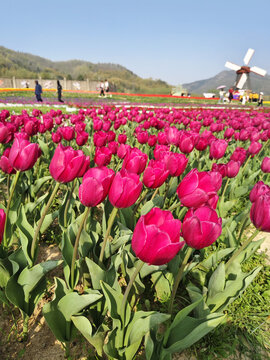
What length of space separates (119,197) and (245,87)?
57368 millimetres

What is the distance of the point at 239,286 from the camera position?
5.18 feet

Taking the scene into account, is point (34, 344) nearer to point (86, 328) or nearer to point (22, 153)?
point (86, 328)


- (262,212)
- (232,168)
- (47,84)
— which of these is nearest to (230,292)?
(262,212)

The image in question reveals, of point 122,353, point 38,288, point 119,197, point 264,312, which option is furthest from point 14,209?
point 264,312

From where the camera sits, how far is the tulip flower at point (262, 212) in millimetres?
1386

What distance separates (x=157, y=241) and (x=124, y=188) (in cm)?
36

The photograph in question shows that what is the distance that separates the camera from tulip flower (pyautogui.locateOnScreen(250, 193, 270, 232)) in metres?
1.39

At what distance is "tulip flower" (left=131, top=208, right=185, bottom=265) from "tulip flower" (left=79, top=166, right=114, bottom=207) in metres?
0.30

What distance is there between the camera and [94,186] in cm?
127

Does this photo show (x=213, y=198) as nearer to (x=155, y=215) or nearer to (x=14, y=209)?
(x=155, y=215)

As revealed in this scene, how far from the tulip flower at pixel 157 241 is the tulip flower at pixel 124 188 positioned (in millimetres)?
211

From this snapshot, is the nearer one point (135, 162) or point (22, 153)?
point (22, 153)

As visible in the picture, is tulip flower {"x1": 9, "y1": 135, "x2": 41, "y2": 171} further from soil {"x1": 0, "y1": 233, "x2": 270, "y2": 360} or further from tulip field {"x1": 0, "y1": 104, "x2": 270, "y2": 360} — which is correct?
soil {"x1": 0, "y1": 233, "x2": 270, "y2": 360}

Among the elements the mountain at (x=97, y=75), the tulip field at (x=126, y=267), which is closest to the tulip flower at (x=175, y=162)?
the tulip field at (x=126, y=267)
